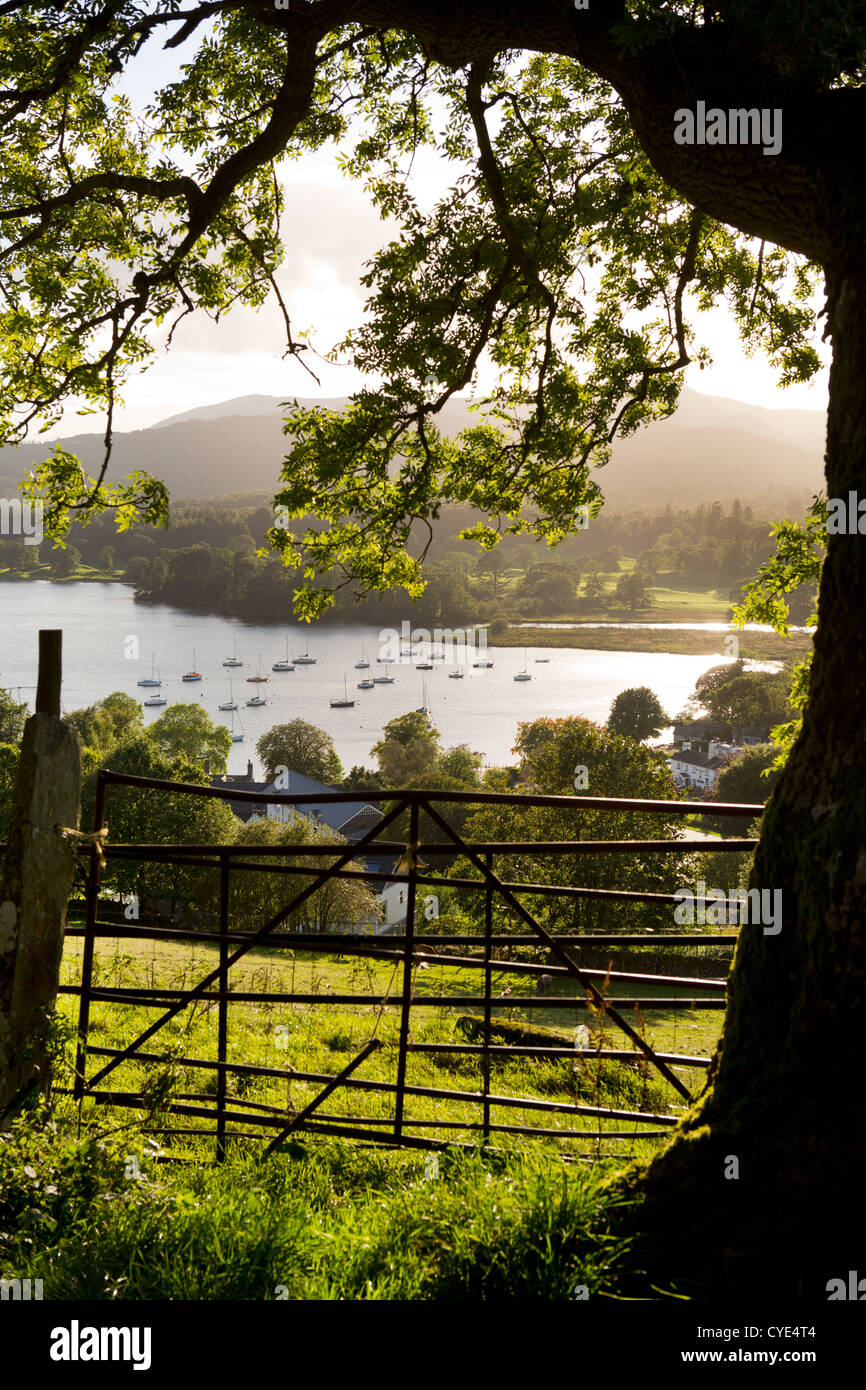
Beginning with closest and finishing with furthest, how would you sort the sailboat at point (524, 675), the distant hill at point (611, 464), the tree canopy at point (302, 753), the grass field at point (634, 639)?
the tree canopy at point (302, 753) < the sailboat at point (524, 675) < the grass field at point (634, 639) < the distant hill at point (611, 464)

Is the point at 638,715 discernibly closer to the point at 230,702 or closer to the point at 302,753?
the point at 302,753

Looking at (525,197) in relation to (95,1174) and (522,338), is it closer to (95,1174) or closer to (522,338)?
(522,338)

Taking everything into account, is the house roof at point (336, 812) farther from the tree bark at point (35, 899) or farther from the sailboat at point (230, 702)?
the tree bark at point (35, 899)

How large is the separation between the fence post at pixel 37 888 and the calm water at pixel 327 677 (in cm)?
6205

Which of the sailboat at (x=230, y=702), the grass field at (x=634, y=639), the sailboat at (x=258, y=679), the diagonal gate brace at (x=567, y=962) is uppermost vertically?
the grass field at (x=634, y=639)

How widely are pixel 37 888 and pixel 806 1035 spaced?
293 centimetres

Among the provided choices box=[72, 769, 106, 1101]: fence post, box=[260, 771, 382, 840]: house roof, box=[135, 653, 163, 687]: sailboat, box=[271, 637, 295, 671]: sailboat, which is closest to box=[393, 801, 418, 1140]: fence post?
box=[72, 769, 106, 1101]: fence post

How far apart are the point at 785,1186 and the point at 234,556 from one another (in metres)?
93.9

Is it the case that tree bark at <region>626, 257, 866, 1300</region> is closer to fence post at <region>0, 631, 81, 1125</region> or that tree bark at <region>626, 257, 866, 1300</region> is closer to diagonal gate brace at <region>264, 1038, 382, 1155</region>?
diagonal gate brace at <region>264, 1038, 382, 1155</region>

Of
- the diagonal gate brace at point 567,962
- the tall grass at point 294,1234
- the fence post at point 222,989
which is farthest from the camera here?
the fence post at point 222,989

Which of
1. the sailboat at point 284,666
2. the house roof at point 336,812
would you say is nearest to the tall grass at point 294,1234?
the house roof at point 336,812

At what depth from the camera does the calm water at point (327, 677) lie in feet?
263

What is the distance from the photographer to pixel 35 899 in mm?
3699
